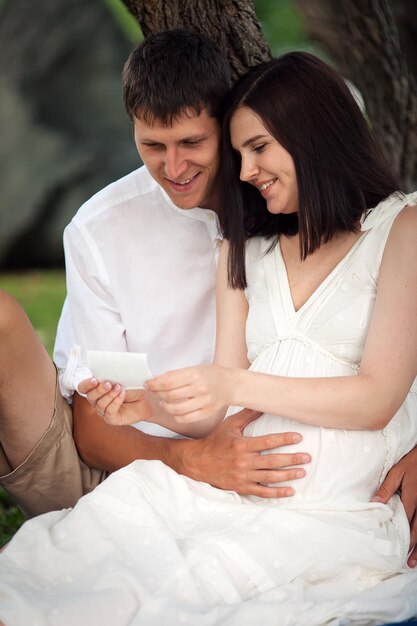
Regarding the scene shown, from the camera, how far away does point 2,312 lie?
3.65m

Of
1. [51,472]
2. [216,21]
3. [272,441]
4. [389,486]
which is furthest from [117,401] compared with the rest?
[216,21]

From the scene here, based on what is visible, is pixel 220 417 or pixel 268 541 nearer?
pixel 268 541

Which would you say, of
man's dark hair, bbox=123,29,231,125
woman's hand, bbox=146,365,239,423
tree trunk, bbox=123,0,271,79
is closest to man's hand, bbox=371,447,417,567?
woman's hand, bbox=146,365,239,423

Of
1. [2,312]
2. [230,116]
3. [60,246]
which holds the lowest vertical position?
[60,246]

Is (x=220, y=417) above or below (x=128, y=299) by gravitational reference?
below

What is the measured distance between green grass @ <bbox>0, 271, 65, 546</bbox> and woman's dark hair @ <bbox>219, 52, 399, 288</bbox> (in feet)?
15.1

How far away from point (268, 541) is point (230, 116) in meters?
1.45

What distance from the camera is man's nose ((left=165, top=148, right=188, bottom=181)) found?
3760mm

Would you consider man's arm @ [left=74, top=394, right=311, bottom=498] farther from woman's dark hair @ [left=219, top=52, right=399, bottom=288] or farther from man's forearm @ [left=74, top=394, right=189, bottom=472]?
woman's dark hair @ [left=219, top=52, right=399, bottom=288]

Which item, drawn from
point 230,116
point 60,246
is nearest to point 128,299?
point 230,116

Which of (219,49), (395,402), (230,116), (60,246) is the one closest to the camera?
(395,402)

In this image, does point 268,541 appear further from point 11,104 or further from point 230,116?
point 11,104

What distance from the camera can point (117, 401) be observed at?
3285mm

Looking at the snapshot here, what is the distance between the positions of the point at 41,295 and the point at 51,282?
0.52 m
